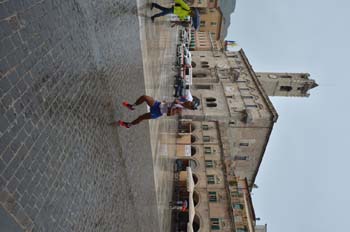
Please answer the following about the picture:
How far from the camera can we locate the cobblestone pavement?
391 cm

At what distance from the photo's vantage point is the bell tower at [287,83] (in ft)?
126

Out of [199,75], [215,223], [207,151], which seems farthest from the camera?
[199,75]

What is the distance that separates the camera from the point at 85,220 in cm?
578

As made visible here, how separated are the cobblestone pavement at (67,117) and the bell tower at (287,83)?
32.9 meters

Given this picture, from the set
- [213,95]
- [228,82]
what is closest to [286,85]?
[228,82]

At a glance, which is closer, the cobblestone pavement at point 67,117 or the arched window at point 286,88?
the cobblestone pavement at point 67,117

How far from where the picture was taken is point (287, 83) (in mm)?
38875

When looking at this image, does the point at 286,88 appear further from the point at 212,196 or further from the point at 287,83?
the point at 212,196

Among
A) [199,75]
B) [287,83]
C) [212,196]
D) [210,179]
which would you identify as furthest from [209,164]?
[287,83]

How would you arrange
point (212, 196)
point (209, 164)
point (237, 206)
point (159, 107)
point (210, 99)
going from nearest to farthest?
point (159, 107), point (237, 206), point (212, 196), point (209, 164), point (210, 99)

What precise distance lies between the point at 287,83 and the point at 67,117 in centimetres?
3808

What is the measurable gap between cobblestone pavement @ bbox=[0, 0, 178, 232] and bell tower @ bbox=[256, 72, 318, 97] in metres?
32.9

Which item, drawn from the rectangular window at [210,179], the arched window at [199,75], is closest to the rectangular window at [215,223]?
the rectangular window at [210,179]

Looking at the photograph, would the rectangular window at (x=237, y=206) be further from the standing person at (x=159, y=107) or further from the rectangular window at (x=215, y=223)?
the standing person at (x=159, y=107)
